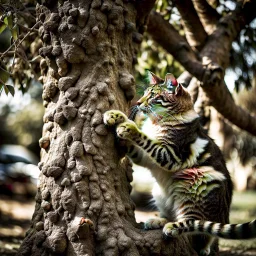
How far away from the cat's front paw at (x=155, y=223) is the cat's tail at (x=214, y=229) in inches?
7.6

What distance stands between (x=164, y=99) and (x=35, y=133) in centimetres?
1606

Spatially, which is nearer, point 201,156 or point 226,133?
point 201,156

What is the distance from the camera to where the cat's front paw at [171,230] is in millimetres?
3514

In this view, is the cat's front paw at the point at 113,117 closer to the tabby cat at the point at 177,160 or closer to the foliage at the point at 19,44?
the tabby cat at the point at 177,160

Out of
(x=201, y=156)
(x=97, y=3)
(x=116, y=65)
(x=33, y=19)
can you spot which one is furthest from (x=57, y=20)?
(x=201, y=156)

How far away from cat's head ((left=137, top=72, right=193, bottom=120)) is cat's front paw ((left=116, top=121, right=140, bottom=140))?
412 mm

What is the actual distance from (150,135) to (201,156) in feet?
1.57

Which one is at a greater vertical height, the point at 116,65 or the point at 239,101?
the point at 239,101

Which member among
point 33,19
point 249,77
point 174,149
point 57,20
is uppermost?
point 249,77

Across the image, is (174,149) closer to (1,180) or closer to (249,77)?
(249,77)

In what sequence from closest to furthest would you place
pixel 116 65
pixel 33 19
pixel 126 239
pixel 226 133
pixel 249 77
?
pixel 126 239
pixel 116 65
pixel 33 19
pixel 249 77
pixel 226 133

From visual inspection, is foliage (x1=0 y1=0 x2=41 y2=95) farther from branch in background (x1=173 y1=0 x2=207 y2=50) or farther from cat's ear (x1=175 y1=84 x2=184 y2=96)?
branch in background (x1=173 y1=0 x2=207 y2=50)

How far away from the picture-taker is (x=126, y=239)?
10.9 feet

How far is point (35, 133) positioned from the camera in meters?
19.6
